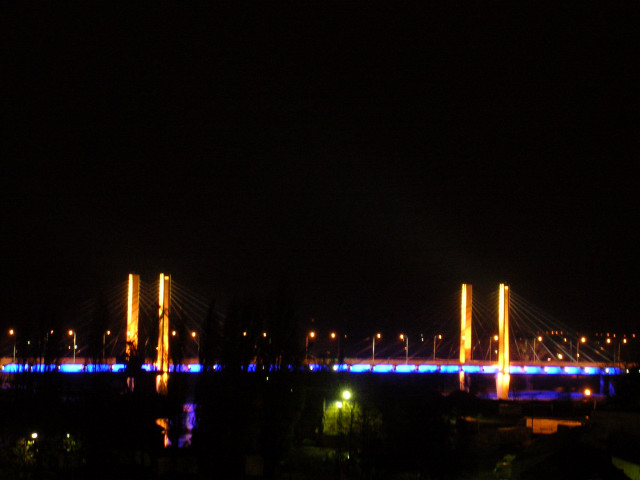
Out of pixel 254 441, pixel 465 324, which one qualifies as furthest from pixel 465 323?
pixel 254 441

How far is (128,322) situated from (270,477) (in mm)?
12382

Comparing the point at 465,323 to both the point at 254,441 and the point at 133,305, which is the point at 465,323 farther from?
the point at 254,441

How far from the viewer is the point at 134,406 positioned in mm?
9070

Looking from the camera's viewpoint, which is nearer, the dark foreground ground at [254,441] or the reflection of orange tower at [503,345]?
the dark foreground ground at [254,441]

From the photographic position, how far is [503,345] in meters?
23.2

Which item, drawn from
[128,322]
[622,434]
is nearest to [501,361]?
[128,322]

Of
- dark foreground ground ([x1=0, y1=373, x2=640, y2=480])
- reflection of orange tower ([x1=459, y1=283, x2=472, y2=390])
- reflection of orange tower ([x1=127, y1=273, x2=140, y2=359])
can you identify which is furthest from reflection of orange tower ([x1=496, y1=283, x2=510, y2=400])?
dark foreground ground ([x1=0, y1=373, x2=640, y2=480])

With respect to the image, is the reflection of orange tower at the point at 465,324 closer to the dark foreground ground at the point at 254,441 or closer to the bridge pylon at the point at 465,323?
the bridge pylon at the point at 465,323

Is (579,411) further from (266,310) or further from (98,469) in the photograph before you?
(98,469)

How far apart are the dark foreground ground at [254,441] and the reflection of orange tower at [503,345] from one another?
1183cm

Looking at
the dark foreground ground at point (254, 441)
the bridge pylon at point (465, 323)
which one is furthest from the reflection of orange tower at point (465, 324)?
the dark foreground ground at point (254, 441)

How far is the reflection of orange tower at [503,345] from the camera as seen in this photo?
21922 mm

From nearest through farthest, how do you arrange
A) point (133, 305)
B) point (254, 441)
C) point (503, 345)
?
point (254, 441) → point (133, 305) → point (503, 345)

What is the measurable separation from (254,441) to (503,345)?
1592cm
